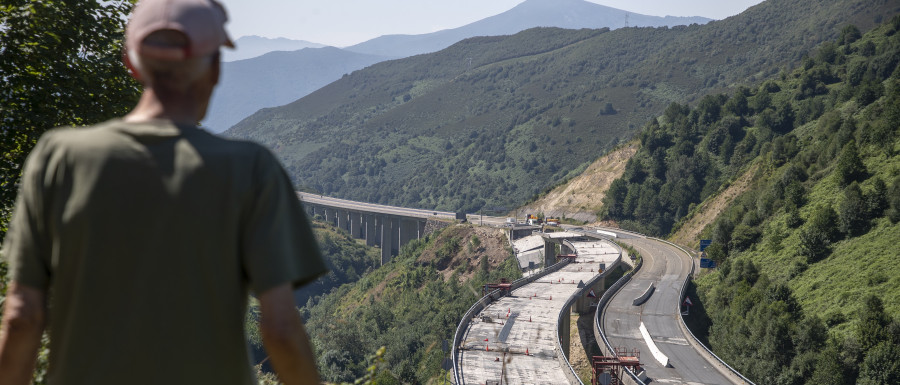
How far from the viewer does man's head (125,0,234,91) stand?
232 cm

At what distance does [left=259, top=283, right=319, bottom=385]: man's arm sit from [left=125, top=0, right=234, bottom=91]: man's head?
31.0 inches

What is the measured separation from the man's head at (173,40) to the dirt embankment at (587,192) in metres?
102

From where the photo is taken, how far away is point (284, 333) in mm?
2254

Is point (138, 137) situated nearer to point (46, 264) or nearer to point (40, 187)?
point (40, 187)

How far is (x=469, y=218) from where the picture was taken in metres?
111

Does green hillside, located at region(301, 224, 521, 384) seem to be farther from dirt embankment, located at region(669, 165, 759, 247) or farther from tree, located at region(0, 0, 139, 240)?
tree, located at region(0, 0, 139, 240)

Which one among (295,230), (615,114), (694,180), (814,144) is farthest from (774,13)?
(295,230)

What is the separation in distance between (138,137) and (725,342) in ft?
164

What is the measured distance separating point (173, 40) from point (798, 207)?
68118mm

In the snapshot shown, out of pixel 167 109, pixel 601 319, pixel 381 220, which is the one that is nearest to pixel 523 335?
pixel 601 319

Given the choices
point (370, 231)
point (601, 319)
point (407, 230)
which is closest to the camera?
point (601, 319)

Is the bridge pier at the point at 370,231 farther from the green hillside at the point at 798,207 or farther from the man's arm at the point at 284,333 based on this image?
the man's arm at the point at 284,333

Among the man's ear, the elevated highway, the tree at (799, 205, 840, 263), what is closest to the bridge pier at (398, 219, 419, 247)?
the elevated highway

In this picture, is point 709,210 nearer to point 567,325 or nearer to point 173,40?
point 567,325
